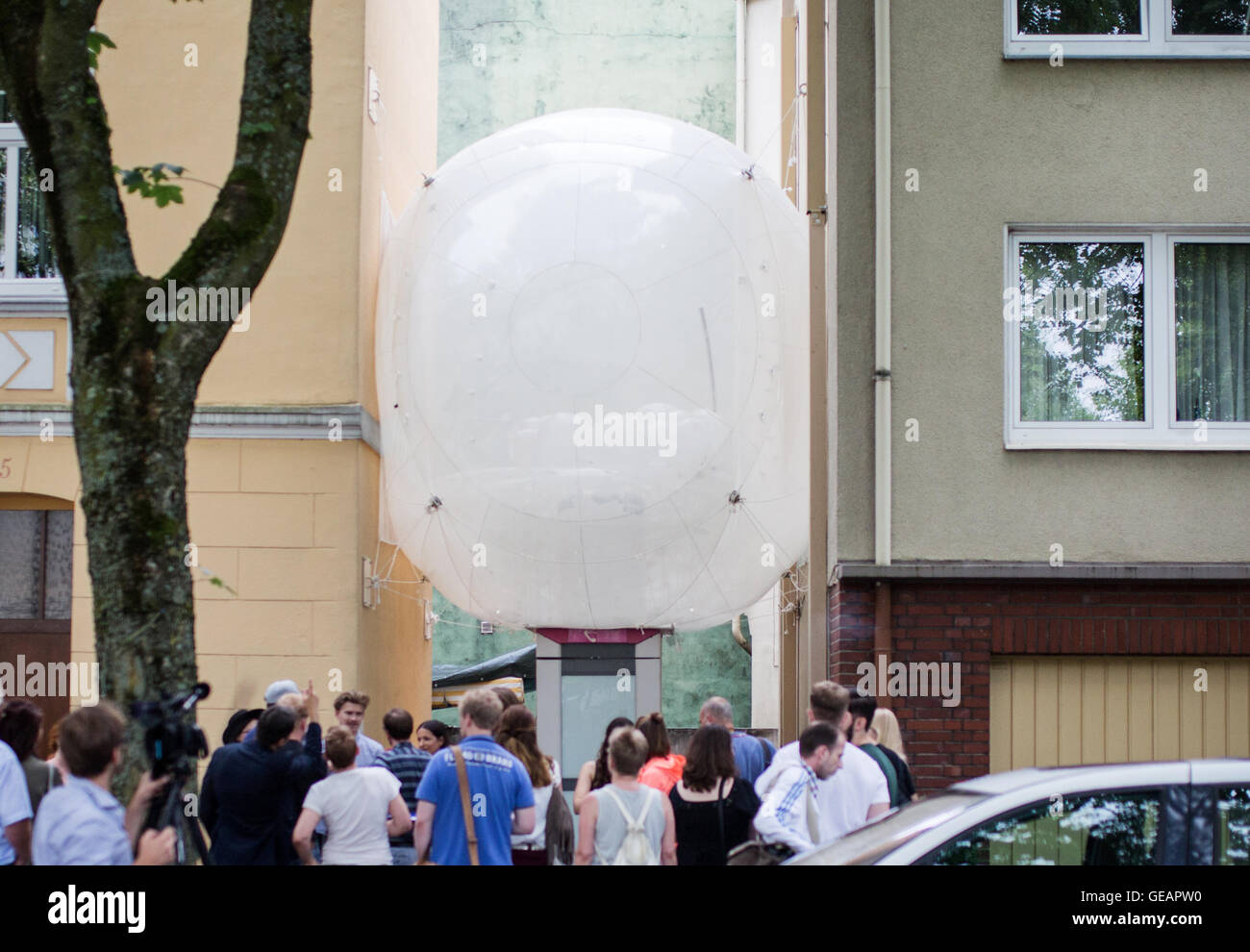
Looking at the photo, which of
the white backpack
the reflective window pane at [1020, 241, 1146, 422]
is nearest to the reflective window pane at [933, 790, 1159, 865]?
the white backpack

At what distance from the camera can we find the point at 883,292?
1175 cm

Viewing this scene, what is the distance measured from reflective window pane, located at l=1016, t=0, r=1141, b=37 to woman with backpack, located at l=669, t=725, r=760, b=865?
658cm

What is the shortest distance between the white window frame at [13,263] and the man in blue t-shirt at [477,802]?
278 inches

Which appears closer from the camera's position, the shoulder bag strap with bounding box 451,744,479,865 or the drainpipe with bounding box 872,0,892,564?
the shoulder bag strap with bounding box 451,744,479,865

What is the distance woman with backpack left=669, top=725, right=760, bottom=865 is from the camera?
802 cm

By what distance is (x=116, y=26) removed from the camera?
45.6 feet

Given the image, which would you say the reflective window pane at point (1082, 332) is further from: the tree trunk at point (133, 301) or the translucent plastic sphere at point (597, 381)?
the tree trunk at point (133, 301)

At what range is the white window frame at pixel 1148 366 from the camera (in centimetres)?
1173

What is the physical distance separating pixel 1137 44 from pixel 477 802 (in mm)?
7649

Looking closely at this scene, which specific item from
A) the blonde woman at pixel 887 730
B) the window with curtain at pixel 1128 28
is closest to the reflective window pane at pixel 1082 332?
the window with curtain at pixel 1128 28

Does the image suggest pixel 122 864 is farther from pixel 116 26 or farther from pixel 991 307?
pixel 116 26

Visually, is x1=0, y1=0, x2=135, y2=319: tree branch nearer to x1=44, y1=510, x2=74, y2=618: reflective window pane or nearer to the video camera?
the video camera
